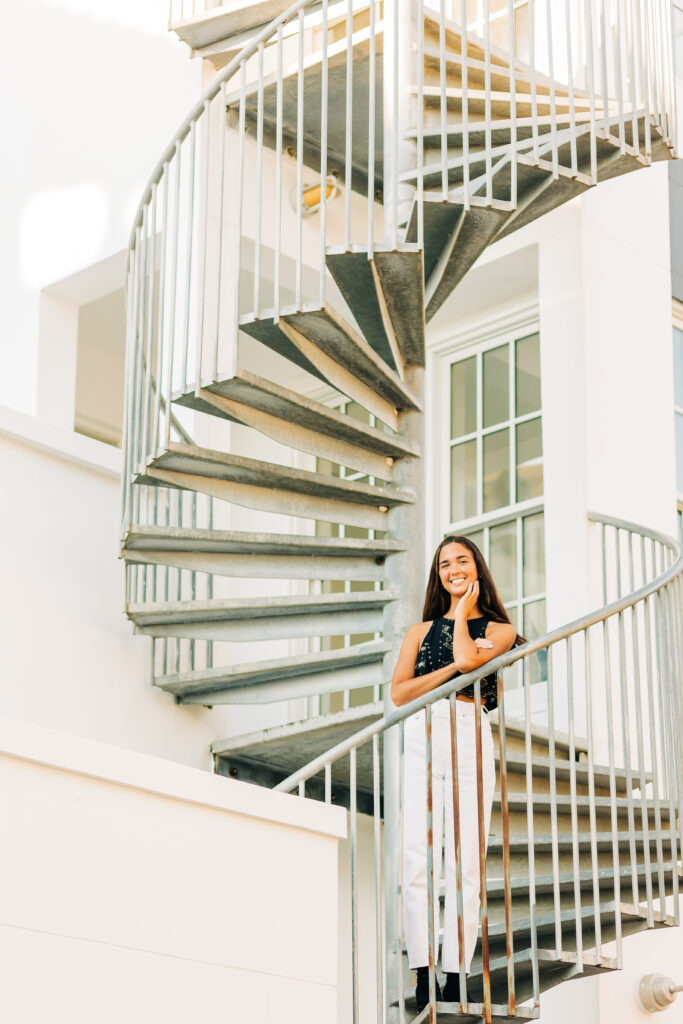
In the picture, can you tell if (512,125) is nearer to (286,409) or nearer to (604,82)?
(604,82)

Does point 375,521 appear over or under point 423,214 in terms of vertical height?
under

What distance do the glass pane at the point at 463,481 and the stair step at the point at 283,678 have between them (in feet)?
5.59

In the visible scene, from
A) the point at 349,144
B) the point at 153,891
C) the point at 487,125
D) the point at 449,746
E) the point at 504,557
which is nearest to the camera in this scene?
the point at 153,891

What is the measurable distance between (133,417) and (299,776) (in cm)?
179

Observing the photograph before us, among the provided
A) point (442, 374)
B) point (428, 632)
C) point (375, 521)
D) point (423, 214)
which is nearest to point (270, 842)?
point (428, 632)

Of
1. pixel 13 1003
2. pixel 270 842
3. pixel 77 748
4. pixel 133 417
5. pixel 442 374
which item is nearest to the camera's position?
pixel 13 1003

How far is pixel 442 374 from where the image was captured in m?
7.46

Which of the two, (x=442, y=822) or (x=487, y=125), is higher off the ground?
(x=487, y=125)

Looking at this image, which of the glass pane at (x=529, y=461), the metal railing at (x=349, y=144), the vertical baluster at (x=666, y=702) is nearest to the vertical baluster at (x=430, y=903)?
the vertical baluster at (x=666, y=702)

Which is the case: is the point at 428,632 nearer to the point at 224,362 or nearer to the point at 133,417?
the point at 133,417

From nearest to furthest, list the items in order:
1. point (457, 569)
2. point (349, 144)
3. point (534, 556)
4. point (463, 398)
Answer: point (457, 569) → point (349, 144) → point (534, 556) → point (463, 398)

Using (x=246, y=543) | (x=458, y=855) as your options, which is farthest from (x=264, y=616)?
(x=458, y=855)

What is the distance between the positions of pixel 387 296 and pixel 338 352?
0.86 feet

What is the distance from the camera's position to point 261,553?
5.56 meters
